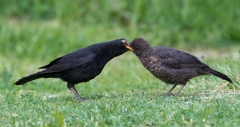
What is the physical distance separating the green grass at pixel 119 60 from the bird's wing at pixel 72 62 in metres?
0.45

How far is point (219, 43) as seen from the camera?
14570 mm

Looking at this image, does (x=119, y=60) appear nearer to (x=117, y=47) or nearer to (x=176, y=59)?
(x=117, y=47)

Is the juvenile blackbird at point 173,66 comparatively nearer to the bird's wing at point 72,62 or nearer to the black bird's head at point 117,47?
the black bird's head at point 117,47

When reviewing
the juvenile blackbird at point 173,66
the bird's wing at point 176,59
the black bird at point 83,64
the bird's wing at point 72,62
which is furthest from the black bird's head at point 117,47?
the bird's wing at point 176,59

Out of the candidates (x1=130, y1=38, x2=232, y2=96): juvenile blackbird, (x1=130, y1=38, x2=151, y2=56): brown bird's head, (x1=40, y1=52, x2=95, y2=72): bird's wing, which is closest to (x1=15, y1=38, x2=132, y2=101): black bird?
(x1=40, y1=52, x2=95, y2=72): bird's wing

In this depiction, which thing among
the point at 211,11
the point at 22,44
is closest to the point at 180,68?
the point at 22,44

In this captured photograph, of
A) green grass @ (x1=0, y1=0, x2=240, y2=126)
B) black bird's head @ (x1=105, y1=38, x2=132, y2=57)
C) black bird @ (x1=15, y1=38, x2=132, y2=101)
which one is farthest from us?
black bird's head @ (x1=105, y1=38, x2=132, y2=57)

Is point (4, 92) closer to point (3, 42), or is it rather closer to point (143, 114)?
point (143, 114)

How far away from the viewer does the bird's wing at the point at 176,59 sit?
24.8 feet

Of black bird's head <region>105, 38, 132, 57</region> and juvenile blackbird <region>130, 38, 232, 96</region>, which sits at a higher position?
black bird's head <region>105, 38, 132, 57</region>

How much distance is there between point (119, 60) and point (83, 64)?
578 centimetres

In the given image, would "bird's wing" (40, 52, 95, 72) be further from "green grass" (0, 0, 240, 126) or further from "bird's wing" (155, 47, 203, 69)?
"bird's wing" (155, 47, 203, 69)

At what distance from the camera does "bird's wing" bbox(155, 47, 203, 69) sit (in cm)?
755

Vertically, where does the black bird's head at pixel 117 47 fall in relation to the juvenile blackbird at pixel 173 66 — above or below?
above
